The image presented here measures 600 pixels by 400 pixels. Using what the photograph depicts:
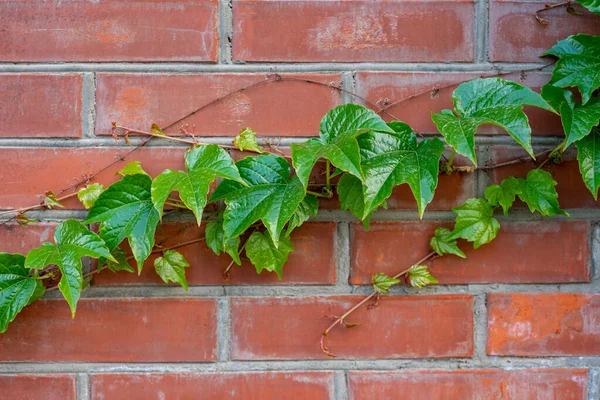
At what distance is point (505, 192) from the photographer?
65 centimetres

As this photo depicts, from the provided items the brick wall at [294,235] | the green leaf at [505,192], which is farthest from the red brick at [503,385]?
the green leaf at [505,192]

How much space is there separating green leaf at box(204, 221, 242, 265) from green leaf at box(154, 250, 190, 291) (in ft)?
0.15

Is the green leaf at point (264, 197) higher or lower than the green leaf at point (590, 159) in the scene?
lower

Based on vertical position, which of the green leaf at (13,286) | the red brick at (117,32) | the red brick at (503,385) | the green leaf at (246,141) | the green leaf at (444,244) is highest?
the red brick at (117,32)

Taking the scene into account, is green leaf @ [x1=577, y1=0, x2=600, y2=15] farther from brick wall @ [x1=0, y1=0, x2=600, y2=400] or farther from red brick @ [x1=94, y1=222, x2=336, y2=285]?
red brick @ [x1=94, y1=222, x2=336, y2=285]

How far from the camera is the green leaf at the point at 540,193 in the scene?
0.65 m

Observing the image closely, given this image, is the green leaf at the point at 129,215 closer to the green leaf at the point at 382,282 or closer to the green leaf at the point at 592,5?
the green leaf at the point at 382,282

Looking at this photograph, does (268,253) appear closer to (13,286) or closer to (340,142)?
(340,142)

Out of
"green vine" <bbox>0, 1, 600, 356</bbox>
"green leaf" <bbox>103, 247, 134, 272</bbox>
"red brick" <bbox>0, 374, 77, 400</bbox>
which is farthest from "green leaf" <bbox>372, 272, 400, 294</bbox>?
"red brick" <bbox>0, 374, 77, 400</bbox>

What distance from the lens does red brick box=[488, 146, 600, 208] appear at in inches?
26.8

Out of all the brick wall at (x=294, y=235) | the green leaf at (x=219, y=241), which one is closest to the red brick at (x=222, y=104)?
the brick wall at (x=294, y=235)

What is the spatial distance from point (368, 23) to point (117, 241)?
1.43 feet

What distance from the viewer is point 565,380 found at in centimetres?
68

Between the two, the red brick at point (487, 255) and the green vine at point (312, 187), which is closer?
the green vine at point (312, 187)
